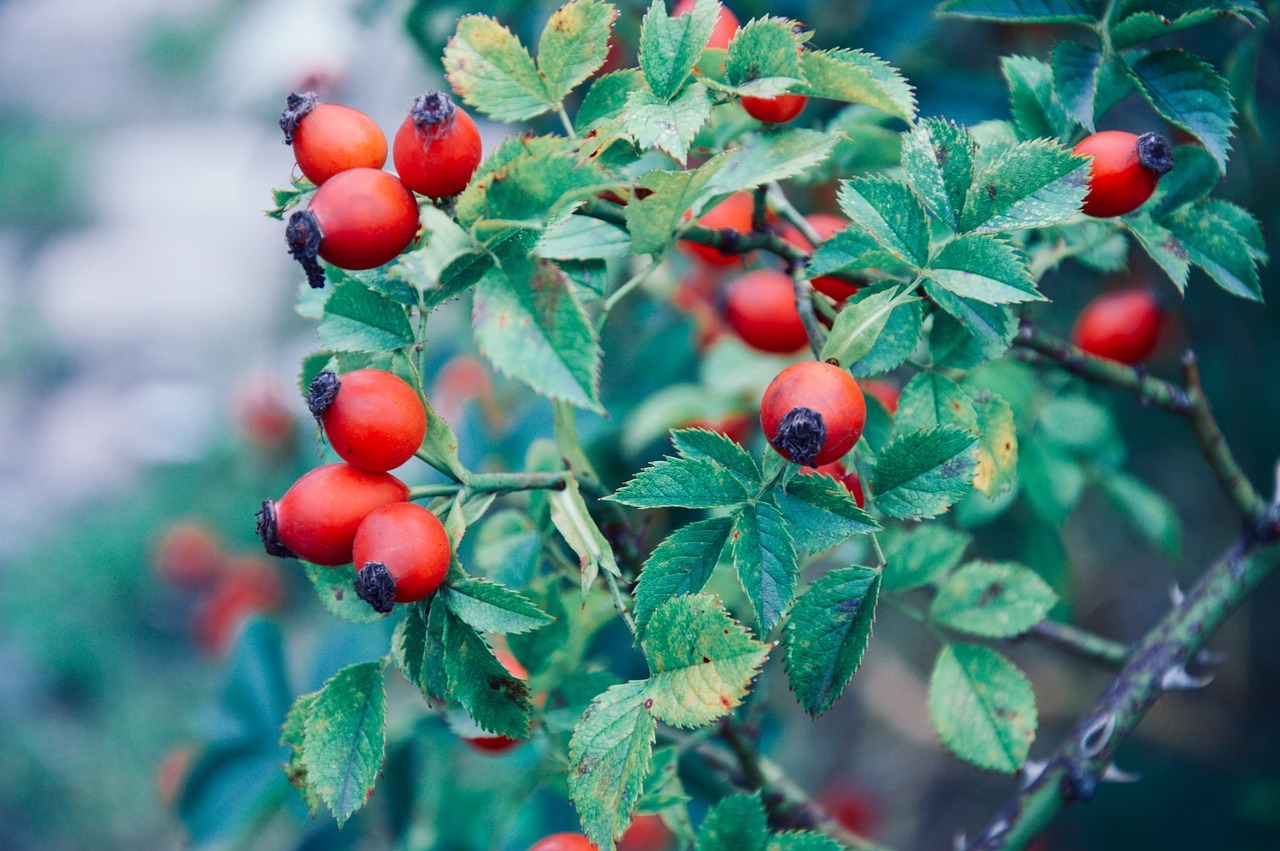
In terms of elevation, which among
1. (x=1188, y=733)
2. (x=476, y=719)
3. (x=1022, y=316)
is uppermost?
(x=1022, y=316)

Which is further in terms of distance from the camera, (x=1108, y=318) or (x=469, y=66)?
(x=1108, y=318)

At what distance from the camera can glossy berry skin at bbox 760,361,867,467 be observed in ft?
2.56

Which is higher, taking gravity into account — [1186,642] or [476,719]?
[476,719]

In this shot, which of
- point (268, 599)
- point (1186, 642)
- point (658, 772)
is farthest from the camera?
point (268, 599)

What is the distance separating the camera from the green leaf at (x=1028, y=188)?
84 centimetres

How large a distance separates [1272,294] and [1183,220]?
4.87 feet

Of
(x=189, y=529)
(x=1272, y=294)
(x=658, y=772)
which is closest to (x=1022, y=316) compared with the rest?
(x=658, y=772)

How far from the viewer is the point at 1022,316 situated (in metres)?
1.08

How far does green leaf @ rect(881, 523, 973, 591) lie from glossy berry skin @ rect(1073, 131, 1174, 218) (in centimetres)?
43

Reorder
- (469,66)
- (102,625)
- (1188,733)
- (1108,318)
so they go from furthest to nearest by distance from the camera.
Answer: (102,625), (1188,733), (1108,318), (469,66)

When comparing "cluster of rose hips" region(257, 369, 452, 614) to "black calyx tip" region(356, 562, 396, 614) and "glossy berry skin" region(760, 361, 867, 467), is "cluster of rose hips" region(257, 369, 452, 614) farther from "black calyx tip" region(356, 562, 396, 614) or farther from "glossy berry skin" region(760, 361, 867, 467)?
"glossy berry skin" region(760, 361, 867, 467)

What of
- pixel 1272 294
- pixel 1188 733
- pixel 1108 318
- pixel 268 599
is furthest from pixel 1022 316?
pixel 268 599

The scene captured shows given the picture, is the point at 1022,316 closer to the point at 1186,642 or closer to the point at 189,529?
the point at 1186,642

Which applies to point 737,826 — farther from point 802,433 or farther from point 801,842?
point 802,433
